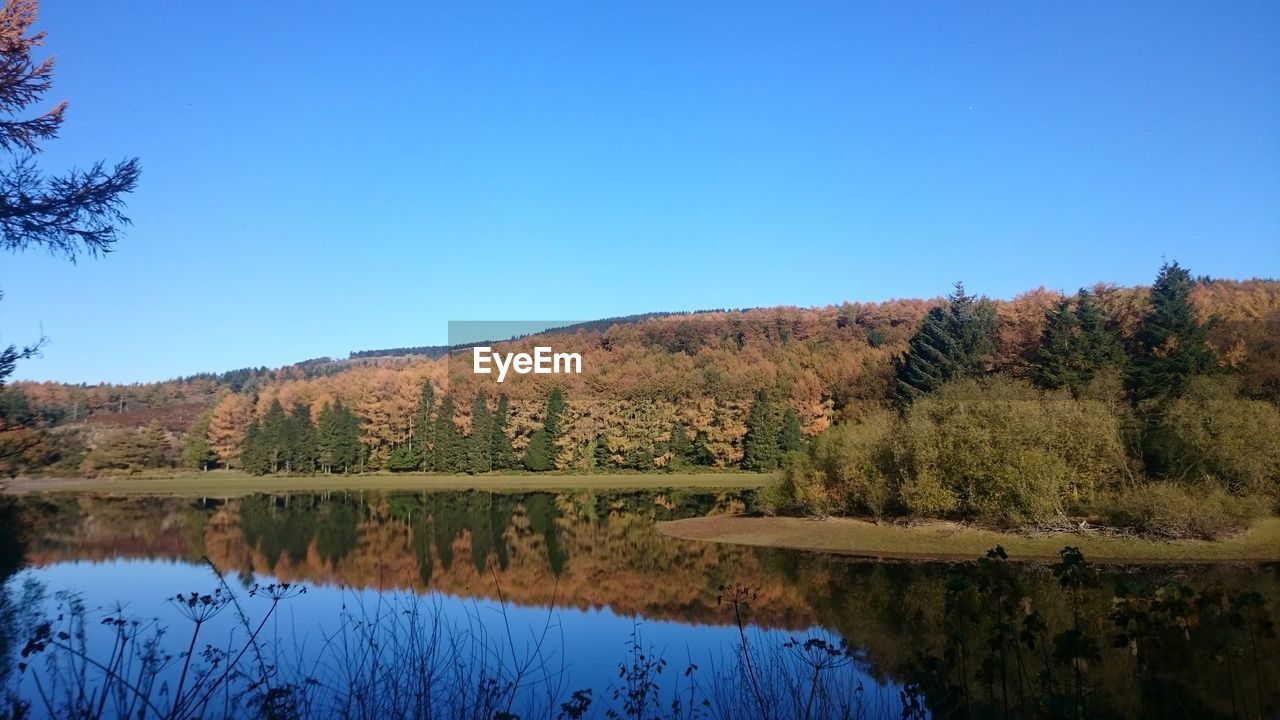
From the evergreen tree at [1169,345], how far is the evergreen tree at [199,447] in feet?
266

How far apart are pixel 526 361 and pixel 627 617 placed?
71.9 meters

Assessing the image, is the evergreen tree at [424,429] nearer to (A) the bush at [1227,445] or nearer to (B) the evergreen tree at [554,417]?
(B) the evergreen tree at [554,417]

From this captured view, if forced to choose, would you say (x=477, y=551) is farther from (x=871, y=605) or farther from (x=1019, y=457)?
(x=1019, y=457)

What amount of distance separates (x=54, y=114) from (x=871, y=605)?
52.7ft

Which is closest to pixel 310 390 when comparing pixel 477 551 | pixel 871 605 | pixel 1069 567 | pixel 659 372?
pixel 659 372

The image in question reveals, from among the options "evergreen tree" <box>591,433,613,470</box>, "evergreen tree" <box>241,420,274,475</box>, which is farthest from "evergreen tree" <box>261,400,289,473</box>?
"evergreen tree" <box>591,433,613,470</box>

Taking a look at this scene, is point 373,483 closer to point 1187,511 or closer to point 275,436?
point 275,436

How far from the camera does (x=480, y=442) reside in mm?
74188

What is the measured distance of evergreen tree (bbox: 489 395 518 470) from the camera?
244ft

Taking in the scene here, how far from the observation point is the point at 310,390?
295ft

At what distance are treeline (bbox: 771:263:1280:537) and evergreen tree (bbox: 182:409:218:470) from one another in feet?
222

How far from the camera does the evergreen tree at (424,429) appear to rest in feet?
253

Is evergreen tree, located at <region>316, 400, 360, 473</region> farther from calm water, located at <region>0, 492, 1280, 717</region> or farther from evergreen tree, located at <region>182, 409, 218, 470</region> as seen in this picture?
calm water, located at <region>0, 492, 1280, 717</region>

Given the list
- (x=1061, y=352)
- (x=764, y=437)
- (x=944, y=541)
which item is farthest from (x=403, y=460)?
(x=944, y=541)
